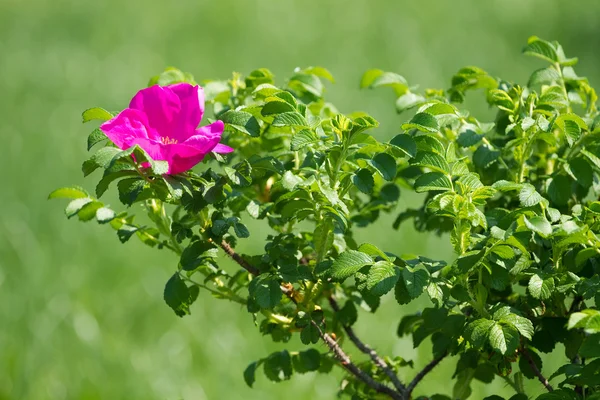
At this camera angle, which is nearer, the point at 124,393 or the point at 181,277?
the point at 181,277

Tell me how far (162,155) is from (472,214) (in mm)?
458

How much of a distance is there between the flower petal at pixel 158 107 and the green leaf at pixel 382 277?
392mm

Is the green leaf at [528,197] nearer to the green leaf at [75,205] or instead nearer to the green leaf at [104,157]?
the green leaf at [104,157]

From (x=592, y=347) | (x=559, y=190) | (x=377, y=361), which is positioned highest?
(x=559, y=190)

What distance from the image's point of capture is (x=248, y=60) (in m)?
5.44

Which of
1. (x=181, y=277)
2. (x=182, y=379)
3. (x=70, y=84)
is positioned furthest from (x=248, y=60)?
(x=181, y=277)

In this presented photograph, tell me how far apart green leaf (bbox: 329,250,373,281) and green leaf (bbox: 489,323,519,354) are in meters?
0.20

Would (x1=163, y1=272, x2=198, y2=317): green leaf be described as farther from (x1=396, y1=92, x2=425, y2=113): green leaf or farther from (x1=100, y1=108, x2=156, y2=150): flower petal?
(x1=396, y1=92, x2=425, y2=113): green leaf

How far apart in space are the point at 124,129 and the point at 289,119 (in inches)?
9.4

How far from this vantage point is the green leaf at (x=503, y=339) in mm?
1308

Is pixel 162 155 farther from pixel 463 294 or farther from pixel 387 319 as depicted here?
pixel 387 319

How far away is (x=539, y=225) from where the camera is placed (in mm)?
1264

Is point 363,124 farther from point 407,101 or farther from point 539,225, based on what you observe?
point 407,101

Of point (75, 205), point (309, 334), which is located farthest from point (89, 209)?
point (309, 334)
